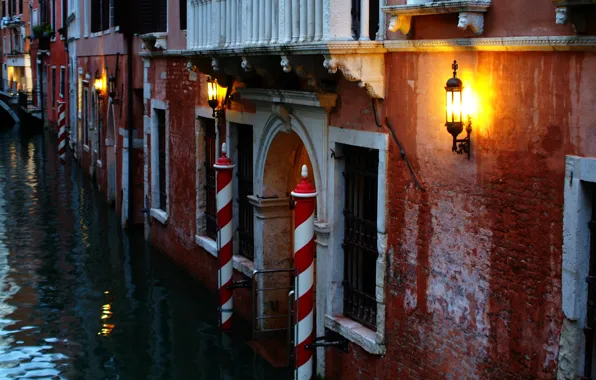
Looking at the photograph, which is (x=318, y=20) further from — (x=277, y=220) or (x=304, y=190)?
(x=277, y=220)

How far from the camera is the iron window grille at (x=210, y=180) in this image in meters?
11.6

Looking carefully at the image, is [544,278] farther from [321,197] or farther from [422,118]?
[321,197]

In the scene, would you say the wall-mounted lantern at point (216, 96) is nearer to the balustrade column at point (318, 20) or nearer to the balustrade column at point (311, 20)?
the balustrade column at point (311, 20)

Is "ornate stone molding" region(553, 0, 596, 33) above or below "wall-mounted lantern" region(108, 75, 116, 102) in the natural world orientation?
above

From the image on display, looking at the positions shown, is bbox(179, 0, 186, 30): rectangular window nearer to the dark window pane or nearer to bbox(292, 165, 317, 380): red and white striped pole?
the dark window pane

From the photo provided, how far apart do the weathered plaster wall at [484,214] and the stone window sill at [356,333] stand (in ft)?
0.37

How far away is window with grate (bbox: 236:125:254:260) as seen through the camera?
10.2m

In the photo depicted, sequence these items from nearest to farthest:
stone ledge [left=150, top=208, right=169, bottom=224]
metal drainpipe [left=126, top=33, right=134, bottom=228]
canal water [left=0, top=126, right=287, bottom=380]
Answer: canal water [left=0, top=126, right=287, bottom=380] → stone ledge [left=150, top=208, right=169, bottom=224] → metal drainpipe [left=126, top=33, right=134, bottom=228]

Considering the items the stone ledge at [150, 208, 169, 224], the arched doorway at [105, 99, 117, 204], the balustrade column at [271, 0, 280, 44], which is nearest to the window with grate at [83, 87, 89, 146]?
the arched doorway at [105, 99, 117, 204]

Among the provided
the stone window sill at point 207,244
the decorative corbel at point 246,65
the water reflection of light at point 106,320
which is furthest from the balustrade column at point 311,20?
the stone window sill at point 207,244

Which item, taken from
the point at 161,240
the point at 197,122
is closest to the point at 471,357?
the point at 197,122

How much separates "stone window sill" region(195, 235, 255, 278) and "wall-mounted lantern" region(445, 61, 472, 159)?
14.5ft

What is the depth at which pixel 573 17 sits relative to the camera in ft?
15.6

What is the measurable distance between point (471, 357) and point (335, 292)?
1958 millimetres
